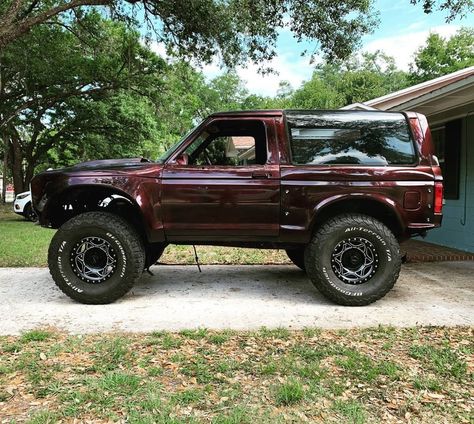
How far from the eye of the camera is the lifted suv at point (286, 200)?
4.80 meters

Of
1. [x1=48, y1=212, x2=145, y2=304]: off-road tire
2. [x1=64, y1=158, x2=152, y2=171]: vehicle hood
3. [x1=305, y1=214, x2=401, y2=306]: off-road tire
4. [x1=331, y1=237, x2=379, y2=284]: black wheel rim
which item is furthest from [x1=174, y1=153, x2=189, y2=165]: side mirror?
[x1=331, y1=237, x2=379, y2=284]: black wheel rim

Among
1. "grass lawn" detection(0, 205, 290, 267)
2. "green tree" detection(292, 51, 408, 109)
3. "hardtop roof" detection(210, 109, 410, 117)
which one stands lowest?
"grass lawn" detection(0, 205, 290, 267)

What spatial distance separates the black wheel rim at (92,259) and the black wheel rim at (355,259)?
2.37m

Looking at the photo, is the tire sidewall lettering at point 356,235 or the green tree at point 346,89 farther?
the green tree at point 346,89

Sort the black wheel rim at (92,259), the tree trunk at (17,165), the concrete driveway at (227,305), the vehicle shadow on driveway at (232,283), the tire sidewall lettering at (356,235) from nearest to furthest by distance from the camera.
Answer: the concrete driveway at (227,305)
the tire sidewall lettering at (356,235)
the black wheel rim at (92,259)
the vehicle shadow on driveway at (232,283)
the tree trunk at (17,165)

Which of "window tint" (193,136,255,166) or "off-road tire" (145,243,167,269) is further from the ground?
"window tint" (193,136,255,166)

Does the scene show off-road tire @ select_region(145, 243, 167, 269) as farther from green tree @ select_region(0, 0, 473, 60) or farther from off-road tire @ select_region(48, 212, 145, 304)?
green tree @ select_region(0, 0, 473, 60)

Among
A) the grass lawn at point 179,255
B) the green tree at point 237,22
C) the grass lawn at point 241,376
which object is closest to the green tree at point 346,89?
the green tree at point 237,22

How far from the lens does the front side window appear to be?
5.09 m

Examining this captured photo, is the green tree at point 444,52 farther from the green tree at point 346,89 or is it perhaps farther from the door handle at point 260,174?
the door handle at point 260,174

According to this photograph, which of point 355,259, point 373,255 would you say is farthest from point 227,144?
point 373,255

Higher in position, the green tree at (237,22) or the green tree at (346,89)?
the green tree at (346,89)

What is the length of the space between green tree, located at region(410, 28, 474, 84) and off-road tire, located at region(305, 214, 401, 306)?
40.3m

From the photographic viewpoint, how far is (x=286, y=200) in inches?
190
